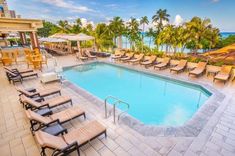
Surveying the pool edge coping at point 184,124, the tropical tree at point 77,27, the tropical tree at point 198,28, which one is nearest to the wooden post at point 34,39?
the tropical tree at point 77,27

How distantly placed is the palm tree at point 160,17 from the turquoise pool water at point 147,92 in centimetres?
2360

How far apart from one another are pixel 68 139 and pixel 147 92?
5734 mm

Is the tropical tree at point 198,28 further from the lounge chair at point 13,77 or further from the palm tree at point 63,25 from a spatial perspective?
the palm tree at point 63,25

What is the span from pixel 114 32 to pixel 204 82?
21.9 m

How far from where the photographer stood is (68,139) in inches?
137

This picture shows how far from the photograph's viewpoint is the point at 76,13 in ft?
111

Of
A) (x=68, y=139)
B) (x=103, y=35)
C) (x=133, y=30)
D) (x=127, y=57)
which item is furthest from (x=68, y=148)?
(x=133, y=30)

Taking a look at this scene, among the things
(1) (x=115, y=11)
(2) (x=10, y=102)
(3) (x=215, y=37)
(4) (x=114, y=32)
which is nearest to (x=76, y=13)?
(1) (x=115, y=11)

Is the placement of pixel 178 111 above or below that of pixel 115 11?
below

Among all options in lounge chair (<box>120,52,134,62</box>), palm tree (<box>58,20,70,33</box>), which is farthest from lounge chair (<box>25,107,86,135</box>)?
palm tree (<box>58,20,70,33</box>)

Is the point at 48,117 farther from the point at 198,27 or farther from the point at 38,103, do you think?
the point at 198,27

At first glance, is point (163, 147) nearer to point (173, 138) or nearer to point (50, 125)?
point (173, 138)

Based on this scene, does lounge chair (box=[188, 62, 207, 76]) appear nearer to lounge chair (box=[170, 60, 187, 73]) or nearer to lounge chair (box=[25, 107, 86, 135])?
lounge chair (box=[170, 60, 187, 73])

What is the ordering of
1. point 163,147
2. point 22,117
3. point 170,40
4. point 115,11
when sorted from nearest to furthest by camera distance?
point 163,147 → point 22,117 → point 170,40 → point 115,11
